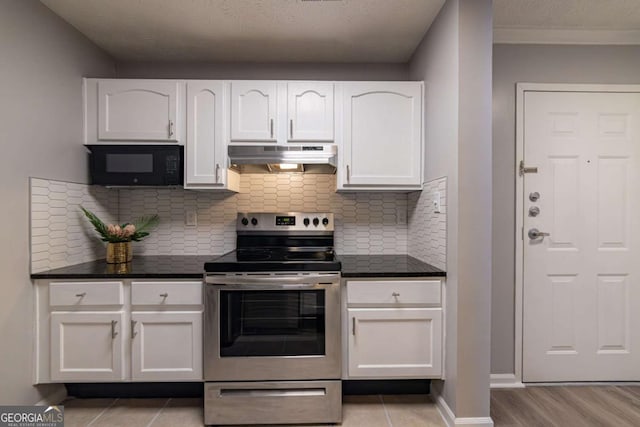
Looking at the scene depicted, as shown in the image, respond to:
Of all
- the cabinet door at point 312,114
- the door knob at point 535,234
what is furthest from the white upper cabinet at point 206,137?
the door knob at point 535,234

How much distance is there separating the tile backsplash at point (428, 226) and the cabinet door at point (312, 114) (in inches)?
30.9

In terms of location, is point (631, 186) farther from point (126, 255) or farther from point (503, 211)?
point (126, 255)

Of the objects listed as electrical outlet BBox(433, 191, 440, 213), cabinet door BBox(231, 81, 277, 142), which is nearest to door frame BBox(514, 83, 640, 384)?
electrical outlet BBox(433, 191, 440, 213)

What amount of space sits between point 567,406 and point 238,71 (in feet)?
10.8

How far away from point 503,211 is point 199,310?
213cm

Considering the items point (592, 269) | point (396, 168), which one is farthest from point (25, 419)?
point (592, 269)

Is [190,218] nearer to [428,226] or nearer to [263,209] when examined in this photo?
[263,209]

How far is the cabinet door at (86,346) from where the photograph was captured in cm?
193

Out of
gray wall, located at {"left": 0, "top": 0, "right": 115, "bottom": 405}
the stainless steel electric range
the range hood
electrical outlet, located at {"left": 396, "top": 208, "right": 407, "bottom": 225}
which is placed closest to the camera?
gray wall, located at {"left": 0, "top": 0, "right": 115, "bottom": 405}

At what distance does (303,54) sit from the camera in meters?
2.54

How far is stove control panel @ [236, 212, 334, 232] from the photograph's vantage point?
8.48 feet

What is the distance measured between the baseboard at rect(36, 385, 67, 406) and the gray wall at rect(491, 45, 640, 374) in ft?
9.46

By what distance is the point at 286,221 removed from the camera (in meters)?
2.58

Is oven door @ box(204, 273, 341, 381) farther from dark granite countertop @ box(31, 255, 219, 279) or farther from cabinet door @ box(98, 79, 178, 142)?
cabinet door @ box(98, 79, 178, 142)
